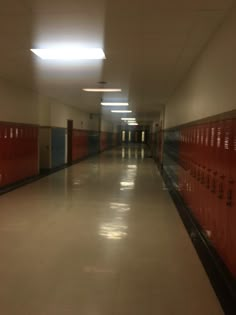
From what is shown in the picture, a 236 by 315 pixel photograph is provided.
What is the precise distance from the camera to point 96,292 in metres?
2.74

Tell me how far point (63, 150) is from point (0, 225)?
9.00 meters

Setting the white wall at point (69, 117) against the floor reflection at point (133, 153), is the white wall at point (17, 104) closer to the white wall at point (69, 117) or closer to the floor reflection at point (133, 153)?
the white wall at point (69, 117)

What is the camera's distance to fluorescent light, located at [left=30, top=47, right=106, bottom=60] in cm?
490

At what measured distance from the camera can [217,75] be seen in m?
3.75

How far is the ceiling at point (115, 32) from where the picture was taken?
3223 millimetres

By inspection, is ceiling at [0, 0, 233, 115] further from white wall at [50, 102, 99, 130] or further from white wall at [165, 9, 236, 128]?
white wall at [50, 102, 99, 130]

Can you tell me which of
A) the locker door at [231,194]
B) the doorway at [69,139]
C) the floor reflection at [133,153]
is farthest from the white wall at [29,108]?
the floor reflection at [133,153]

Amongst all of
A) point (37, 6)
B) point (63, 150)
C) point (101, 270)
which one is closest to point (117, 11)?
point (37, 6)

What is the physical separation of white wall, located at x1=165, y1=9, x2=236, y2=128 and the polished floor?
73.6 inches

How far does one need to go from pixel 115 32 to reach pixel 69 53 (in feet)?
4.47

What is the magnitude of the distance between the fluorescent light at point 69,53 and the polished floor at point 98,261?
2.87m

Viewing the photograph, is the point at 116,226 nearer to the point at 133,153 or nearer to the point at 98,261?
the point at 98,261

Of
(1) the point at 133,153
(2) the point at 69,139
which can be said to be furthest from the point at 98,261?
(1) the point at 133,153

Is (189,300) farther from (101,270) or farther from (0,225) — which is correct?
(0,225)
